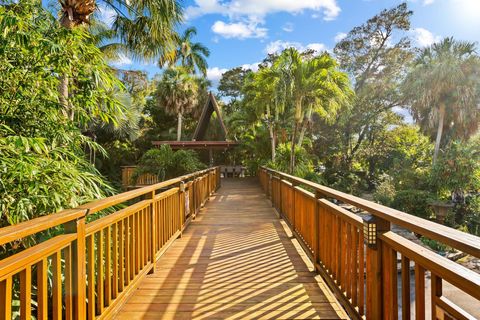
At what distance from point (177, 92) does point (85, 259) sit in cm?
2234

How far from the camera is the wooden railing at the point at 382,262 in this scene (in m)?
1.24

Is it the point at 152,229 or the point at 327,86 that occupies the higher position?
the point at 327,86

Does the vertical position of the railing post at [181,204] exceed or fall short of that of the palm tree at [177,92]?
it falls short

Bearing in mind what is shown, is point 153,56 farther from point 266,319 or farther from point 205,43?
point 205,43

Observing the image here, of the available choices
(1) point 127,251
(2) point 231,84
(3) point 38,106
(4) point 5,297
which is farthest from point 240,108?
(4) point 5,297

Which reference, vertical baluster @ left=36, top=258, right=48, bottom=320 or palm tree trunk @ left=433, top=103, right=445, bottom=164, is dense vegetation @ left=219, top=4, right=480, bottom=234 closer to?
palm tree trunk @ left=433, top=103, right=445, bottom=164

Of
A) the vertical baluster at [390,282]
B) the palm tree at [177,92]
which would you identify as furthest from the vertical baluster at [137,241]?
the palm tree at [177,92]

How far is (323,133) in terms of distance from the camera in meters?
24.0

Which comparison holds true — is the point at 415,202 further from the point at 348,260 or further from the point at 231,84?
the point at 231,84

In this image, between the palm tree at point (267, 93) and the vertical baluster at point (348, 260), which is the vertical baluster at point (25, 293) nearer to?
the vertical baluster at point (348, 260)

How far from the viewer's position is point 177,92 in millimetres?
23250

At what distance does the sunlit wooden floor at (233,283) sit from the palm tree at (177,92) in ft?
63.7

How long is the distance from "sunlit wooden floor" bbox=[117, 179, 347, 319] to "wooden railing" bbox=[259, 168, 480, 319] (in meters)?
0.26

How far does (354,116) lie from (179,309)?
2285cm
